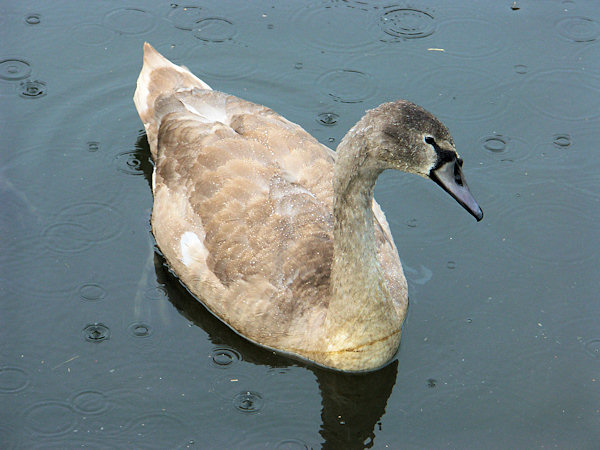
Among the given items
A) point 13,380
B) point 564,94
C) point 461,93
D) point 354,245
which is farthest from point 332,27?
point 13,380

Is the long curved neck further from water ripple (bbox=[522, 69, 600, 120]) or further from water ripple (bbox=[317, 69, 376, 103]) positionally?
water ripple (bbox=[522, 69, 600, 120])

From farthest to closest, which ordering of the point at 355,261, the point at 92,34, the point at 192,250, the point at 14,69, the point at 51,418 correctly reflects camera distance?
the point at 92,34, the point at 14,69, the point at 192,250, the point at 355,261, the point at 51,418

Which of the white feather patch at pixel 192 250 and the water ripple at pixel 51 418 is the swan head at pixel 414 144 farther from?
the water ripple at pixel 51 418

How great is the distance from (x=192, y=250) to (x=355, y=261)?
1.59 meters

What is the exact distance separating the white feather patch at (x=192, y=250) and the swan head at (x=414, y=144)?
6.24 ft

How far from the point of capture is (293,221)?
7539 millimetres

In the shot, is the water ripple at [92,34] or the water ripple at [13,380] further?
the water ripple at [92,34]

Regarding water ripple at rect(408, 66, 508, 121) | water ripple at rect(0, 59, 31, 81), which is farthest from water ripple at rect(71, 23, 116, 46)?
water ripple at rect(408, 66, 508, 121)

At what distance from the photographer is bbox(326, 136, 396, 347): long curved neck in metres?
6.74

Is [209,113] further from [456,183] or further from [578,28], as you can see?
[578,28]

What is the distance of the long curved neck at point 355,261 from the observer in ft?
22.1

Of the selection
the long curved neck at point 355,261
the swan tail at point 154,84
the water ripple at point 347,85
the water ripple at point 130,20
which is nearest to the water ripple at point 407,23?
the water ripple at point 347,85

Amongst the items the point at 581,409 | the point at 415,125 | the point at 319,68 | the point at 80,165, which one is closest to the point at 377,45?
the point at 319,68

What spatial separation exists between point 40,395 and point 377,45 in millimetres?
5617
